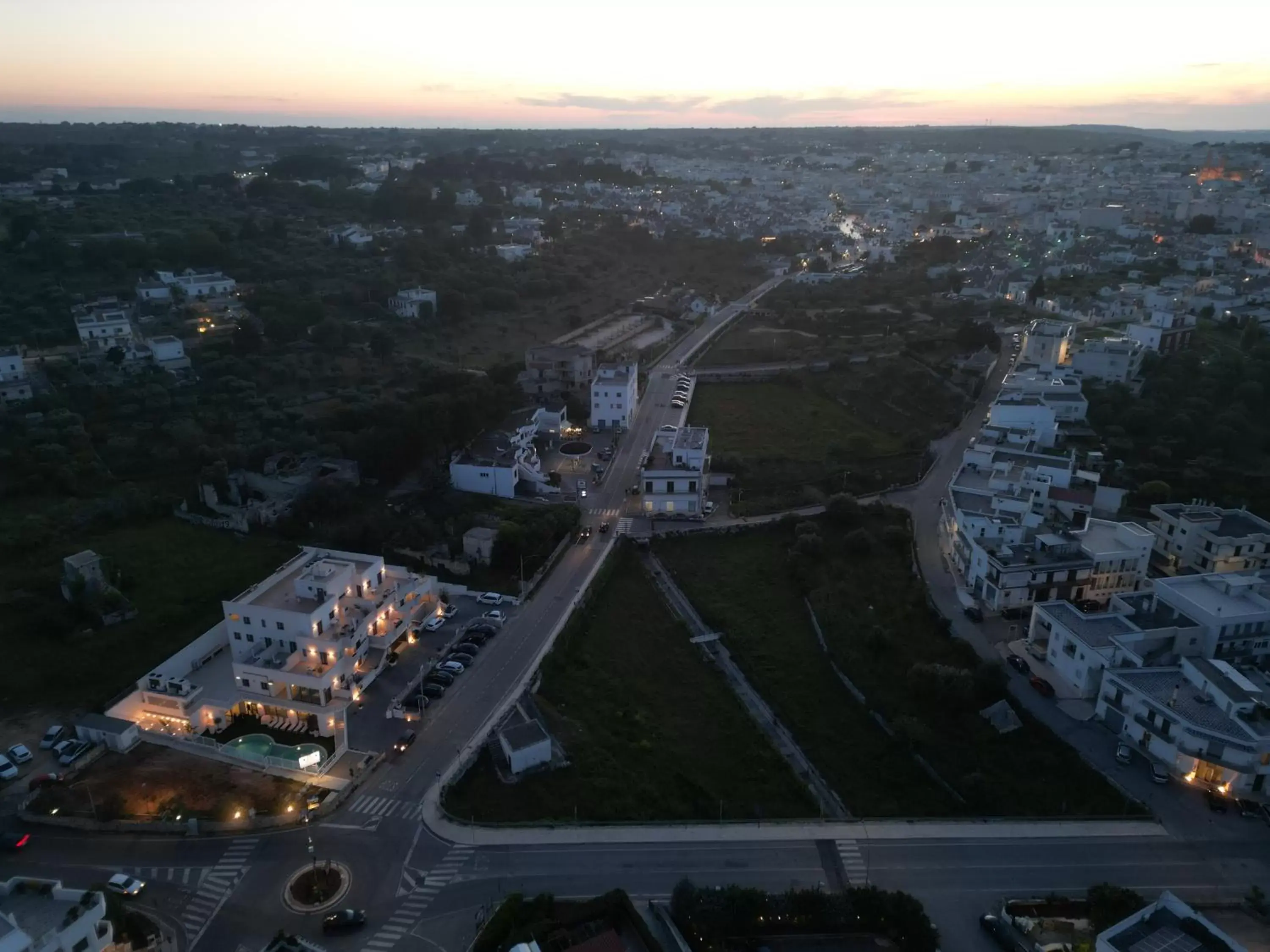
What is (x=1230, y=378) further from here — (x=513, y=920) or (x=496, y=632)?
(x=513, y=920)

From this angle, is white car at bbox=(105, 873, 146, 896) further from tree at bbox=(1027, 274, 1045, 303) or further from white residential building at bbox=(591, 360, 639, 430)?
tree at bbox=(1027, 274, 1045, 303)

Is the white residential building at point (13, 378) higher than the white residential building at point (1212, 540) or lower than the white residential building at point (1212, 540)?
higher

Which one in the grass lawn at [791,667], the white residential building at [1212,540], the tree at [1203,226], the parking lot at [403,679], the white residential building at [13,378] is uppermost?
the tree at [1203,226]

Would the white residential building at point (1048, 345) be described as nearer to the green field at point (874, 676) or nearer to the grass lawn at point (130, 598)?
the green field at point (874, 676)

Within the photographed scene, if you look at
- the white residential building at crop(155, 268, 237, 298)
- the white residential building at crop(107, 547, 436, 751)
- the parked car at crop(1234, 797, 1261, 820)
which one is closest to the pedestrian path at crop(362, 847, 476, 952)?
the white residential building at crop(107, 547, 436, 751)

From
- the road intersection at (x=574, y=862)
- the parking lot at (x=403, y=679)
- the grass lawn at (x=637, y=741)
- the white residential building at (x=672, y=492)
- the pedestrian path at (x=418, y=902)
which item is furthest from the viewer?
the white residential building at (x=672, y=492)

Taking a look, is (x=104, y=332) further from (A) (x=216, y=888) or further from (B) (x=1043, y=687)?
(B) (x=1043, y=687)

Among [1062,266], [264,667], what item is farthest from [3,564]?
[1062,266]

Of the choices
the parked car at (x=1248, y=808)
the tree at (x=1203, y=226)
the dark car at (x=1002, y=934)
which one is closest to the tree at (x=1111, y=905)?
the dark car at (x=1002, y=934)
